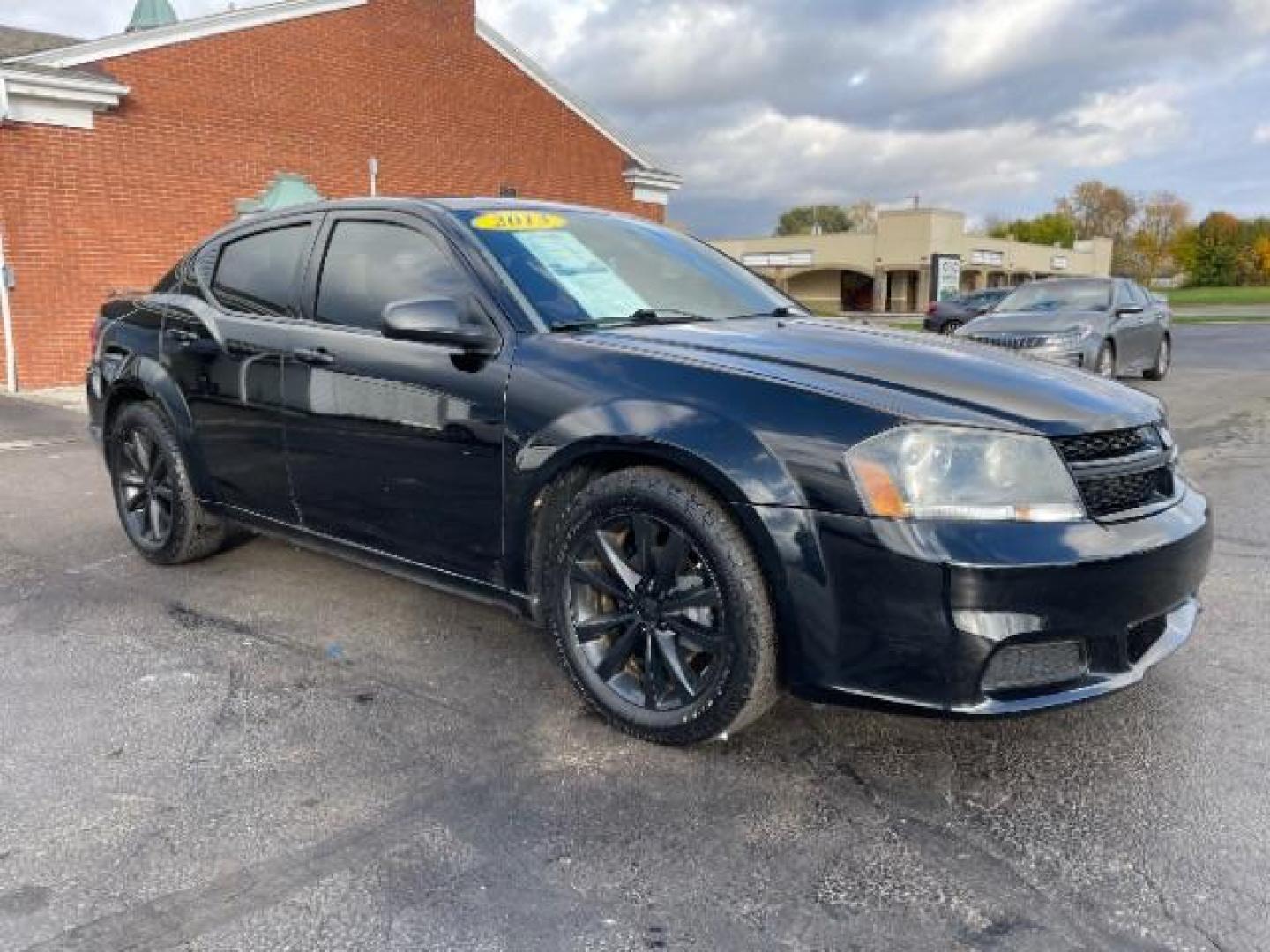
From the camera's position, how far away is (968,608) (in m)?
2.48

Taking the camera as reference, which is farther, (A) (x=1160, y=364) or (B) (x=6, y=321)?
(A) (x=1160, y=364)

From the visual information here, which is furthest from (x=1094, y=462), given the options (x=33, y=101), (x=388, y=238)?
(x=33, y=101)

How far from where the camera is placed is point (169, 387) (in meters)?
4.56

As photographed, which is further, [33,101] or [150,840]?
[33,101]

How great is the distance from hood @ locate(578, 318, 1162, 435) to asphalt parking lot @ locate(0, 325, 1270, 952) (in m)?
1.01

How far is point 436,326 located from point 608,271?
2.69ft

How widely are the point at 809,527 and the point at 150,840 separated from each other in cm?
185

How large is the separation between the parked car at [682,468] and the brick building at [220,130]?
968 cm

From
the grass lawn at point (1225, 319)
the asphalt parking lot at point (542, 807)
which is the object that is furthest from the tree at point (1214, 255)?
the asphalt parking lot at point (542, 807)

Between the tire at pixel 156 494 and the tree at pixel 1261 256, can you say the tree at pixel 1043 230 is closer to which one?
the tree at pixel 1261 256

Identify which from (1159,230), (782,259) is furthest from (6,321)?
(1159,230)

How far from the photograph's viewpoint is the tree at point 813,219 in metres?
94.2

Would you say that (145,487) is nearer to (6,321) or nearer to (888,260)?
(6,321)

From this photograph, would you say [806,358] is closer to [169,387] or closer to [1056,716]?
[1056,716]
